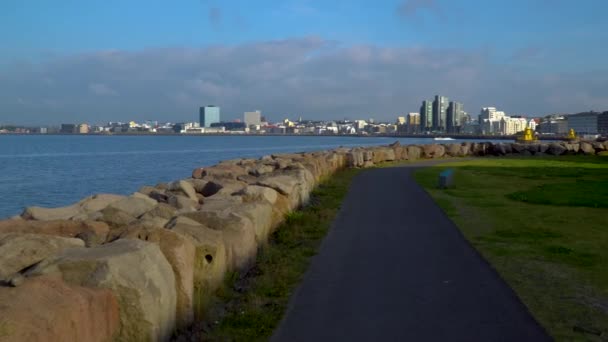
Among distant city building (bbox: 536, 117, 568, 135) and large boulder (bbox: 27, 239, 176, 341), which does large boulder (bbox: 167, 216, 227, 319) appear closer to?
large boulder (bbox: 27, 239, 176, 341)

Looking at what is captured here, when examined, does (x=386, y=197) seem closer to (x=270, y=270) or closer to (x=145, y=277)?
(x=270, y=270)

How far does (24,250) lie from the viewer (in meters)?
6.36

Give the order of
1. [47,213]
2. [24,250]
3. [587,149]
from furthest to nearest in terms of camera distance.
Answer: [587,149] → [47,213] → [24,250]

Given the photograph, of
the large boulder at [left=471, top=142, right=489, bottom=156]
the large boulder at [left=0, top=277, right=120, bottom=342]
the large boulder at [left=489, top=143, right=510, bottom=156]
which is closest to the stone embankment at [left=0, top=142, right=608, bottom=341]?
the large boulder at [left=0, top=277, right=120, bottom=342]

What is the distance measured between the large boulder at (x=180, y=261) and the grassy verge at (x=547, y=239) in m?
3.60

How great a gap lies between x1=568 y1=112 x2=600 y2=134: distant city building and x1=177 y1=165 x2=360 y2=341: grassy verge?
127932 millimetres

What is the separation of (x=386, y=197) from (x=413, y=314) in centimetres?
1210

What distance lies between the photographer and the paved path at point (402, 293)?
21.0 feet

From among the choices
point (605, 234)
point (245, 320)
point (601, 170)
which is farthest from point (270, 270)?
point (601, 170)

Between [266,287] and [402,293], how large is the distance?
1.70 m

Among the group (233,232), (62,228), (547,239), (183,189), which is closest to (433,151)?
(183,189)

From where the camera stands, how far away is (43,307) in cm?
419

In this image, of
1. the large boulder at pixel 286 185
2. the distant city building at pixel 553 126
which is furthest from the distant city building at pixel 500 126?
the large boulder at pixel 286 185

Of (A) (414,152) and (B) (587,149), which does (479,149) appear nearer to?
(B) (587,149)
